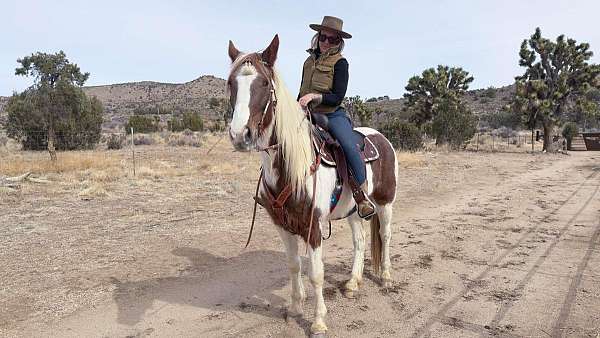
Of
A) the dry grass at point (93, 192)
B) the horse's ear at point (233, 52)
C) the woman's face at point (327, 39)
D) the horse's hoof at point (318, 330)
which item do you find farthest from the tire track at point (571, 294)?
the dry grass at point (93, 192)

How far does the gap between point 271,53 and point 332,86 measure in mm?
856

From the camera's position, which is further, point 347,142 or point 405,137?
point 405,137

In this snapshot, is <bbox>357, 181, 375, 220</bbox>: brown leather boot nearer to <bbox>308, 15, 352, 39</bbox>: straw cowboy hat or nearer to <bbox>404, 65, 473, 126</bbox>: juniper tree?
<bbox>308, 15, 352, 39</bbox>: straw cowboy hat

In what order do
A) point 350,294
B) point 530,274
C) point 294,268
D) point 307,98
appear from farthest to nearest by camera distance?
point 530,274, point 350,294, point 294,268, point 307,98

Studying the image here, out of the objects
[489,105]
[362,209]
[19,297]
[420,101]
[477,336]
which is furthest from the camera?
[489,105]

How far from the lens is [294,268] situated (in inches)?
154

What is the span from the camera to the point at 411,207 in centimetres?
922

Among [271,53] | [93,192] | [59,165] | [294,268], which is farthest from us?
[59,165]

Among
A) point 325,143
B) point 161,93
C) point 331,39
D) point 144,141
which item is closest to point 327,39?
point 331,39

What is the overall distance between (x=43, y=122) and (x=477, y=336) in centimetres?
1769

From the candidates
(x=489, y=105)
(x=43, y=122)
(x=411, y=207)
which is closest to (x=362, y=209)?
(x=411, y=207)

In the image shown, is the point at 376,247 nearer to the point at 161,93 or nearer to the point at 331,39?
the point at 331,39

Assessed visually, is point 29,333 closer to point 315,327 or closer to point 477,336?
point 315,327

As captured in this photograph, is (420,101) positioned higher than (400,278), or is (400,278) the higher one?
(420,101)
